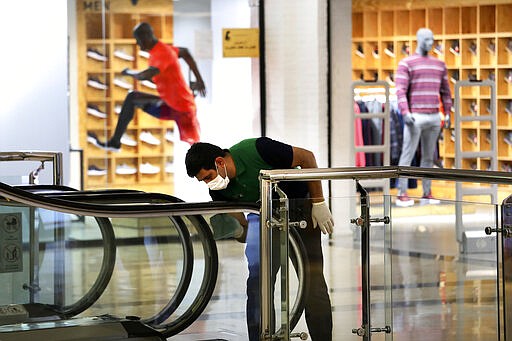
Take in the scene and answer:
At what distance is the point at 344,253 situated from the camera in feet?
16.3

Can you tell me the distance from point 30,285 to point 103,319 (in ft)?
1.19

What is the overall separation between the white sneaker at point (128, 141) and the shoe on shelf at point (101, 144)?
0.25 ft

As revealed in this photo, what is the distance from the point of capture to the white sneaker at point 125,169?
11562mm

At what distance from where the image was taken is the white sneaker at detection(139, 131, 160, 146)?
11.6 m

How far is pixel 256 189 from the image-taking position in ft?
17.9

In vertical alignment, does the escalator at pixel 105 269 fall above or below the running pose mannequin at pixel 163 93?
below

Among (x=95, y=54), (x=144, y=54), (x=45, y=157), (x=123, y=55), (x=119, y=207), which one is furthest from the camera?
(x=144, y=54)

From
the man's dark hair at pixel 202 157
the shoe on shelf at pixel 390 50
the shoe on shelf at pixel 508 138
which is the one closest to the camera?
the man's dark hair at pixel 202 157

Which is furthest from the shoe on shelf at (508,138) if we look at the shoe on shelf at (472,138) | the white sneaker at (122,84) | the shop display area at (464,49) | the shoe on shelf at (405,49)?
the white sneaker at (122,84)

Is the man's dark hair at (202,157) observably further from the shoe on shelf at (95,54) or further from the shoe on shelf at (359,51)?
the shoe on shelf at (359,51)

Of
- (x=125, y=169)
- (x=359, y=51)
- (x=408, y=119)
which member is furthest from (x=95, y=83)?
(x=408, y=119)

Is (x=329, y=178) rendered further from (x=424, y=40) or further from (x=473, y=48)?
(x=473, y=48)

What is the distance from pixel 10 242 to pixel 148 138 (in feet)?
22.3

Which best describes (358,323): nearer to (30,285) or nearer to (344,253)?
(344,253)
